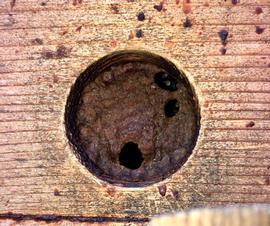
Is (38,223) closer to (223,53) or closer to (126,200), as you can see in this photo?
(126,200)

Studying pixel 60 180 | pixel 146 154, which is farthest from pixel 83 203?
pixel 146 154

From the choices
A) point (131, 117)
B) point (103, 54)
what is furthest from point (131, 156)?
point (103, 54)

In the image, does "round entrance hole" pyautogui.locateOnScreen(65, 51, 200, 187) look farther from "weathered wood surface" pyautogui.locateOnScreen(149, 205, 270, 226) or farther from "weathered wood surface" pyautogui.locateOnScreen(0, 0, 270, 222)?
"weathered wood surface" pyautogui.locateOnScreen(149, 205, 270, 226)

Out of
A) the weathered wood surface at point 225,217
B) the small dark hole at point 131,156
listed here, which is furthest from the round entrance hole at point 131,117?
the weathered wood surface at point 225,217

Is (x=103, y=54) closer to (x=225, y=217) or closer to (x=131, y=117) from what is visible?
(x=131, y=117)

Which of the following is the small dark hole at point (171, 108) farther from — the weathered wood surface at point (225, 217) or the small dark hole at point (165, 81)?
the weathered wood surface at point (225, 217)

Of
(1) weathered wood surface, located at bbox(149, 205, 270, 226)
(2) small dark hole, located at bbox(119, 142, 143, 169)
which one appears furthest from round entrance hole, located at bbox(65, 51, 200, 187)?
(1) weathered wood surface, located at bbox(149, 205, 270, 226)

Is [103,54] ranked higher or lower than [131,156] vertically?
higher
